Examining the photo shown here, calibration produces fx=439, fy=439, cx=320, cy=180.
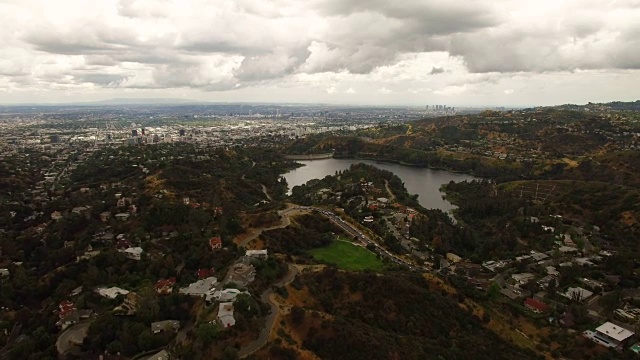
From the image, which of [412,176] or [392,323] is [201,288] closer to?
[392,323]

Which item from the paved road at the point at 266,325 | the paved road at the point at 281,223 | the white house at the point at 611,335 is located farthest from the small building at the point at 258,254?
the white house at the point at 611,335

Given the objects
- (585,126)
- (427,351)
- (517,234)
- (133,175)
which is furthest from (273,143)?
(427,351)

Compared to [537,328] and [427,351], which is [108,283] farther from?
[537,328]

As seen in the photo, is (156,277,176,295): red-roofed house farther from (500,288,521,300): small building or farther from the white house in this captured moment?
the white house

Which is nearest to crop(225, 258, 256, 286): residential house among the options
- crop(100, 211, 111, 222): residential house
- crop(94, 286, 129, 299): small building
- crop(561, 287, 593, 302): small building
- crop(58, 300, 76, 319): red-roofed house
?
crop(94, 286, 129, 299): small building

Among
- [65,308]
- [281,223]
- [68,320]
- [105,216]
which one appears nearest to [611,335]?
[281,223]

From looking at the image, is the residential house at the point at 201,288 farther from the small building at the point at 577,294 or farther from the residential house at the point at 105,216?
the small building at the point at 577,294
